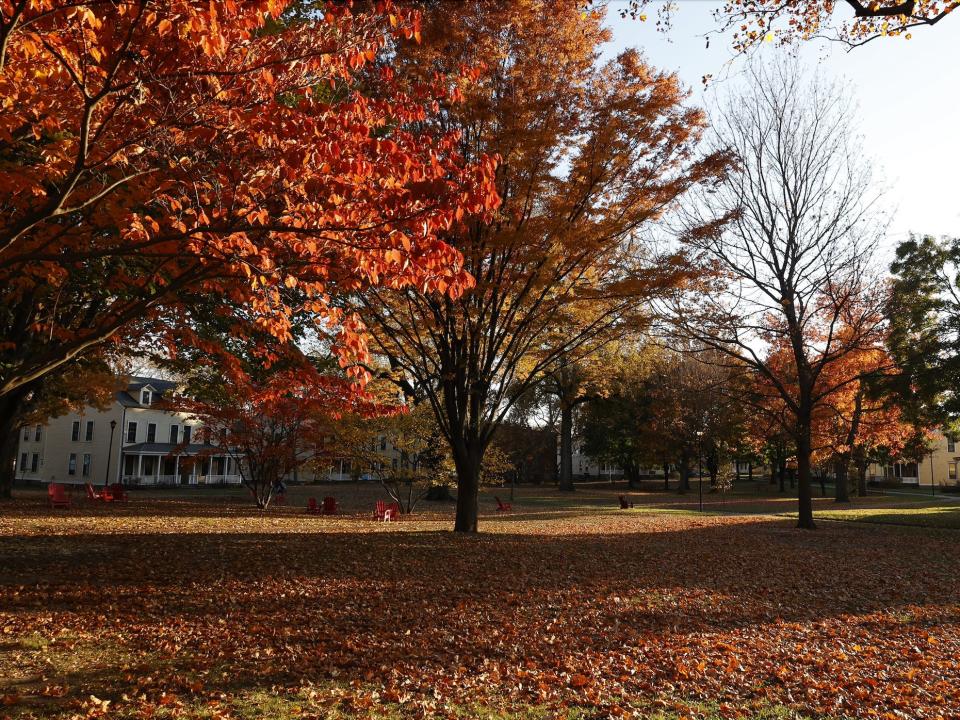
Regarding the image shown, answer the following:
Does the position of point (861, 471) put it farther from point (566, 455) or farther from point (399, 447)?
point (399, 447)

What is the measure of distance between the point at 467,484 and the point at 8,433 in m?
13.4

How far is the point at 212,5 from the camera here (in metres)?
4.54

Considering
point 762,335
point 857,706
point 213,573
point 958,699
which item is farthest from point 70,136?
point 762,335

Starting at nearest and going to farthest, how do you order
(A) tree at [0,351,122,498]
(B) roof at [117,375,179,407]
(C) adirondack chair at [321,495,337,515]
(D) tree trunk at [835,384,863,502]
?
(A) tree at [0,351,122,498] < (C) adirondack chair at [321,495,337,515] < (D) tree trunk at [835,384,863,502] < (B) roof at [117,375,179,407]

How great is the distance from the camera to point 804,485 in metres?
19.6

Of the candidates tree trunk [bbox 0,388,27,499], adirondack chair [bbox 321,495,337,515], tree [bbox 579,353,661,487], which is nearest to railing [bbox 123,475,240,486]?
tree trunk [bbox 0,388,27,499]

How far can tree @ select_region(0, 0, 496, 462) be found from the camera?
5215 mm

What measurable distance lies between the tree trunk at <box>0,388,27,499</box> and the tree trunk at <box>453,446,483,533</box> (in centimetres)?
919

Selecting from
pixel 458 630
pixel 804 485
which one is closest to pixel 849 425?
pixel 804 485

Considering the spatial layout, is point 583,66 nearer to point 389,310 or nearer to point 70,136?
point 389,310

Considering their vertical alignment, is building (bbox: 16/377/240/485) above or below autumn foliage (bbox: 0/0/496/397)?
below

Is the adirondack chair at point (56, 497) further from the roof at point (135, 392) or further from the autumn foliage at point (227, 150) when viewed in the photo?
the roof at point (135, 392)

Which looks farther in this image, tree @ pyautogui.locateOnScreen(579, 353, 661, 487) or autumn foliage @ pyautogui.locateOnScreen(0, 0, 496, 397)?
tree @ pyautogui.locateOnScreen(579, 353, 661, 487)

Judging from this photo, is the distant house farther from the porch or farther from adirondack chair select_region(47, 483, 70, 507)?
adirondack chair select_region(47, 483, 70, 507)
